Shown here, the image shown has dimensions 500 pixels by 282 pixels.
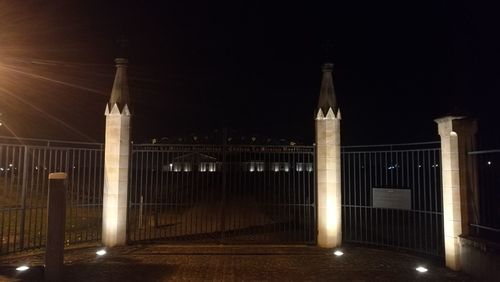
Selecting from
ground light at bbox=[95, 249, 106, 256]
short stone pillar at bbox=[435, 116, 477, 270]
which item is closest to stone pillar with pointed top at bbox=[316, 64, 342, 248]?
short stone pillar at bbox=[435, 116, 477, 270]

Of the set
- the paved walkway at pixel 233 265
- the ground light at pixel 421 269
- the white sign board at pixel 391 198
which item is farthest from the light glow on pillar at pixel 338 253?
the ground light at pixel 421 269

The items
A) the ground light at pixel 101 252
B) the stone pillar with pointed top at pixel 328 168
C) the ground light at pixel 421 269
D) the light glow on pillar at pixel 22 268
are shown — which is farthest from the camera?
the stone pillar with pointed top at pixel 328 168

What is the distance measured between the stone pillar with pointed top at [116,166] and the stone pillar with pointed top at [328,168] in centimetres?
527

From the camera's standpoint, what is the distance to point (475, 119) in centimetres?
908

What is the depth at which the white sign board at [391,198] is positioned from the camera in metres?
10.7

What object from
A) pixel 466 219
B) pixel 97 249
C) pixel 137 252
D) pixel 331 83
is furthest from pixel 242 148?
pixel 466 219

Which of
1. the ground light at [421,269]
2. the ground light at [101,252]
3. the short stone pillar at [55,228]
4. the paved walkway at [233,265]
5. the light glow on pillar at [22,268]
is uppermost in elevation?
the short stone pillar at [55,228]

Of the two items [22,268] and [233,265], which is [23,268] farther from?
[233,265]

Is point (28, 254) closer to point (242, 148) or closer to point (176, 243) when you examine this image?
point (176, 243)

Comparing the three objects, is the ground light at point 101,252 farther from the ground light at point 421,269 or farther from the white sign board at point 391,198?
the ground light at point 421,269

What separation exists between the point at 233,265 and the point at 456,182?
5184mm

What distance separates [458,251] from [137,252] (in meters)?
7.44

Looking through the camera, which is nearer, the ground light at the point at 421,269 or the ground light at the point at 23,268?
the ground light at the point at 23,268

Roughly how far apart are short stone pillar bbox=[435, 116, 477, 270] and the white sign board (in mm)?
1427
